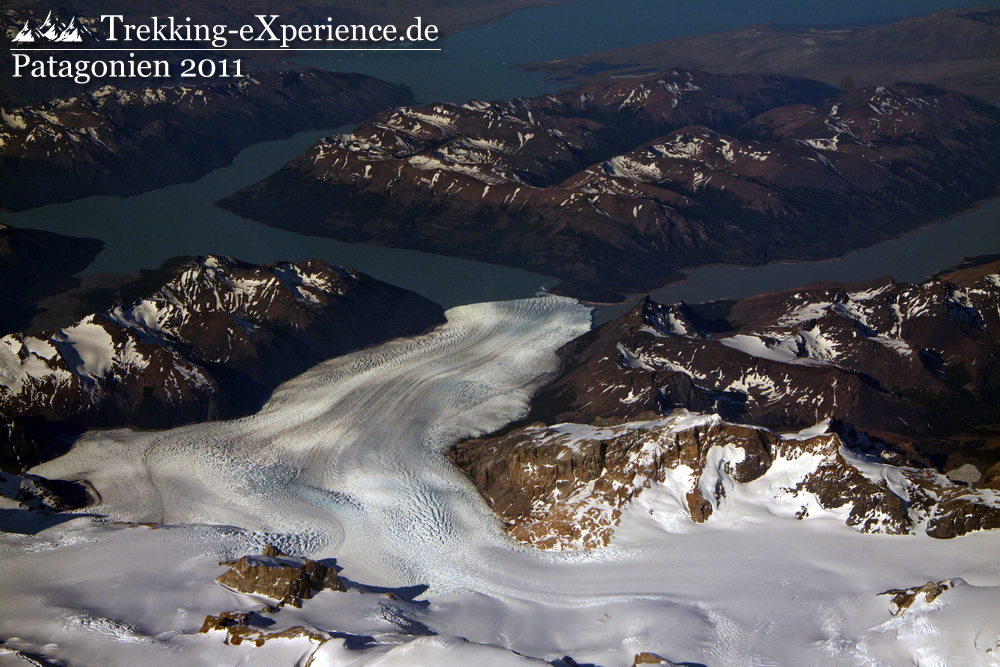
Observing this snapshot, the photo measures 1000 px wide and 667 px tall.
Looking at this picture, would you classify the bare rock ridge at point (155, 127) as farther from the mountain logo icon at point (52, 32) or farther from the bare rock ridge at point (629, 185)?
the mountain logo icon at point (52, 32)

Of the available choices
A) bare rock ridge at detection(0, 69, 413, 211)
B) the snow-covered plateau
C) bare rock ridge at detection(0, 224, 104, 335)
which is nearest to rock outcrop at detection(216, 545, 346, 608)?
the snow-covered plateau

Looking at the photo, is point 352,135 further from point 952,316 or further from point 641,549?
point 641,549

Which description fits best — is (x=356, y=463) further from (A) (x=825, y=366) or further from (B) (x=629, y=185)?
(B) (x=629, y=185)

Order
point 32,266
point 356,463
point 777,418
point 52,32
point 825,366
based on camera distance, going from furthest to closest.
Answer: point 52,32 < point 32,266 < point 825,366 < point 777,418 < point 356,463

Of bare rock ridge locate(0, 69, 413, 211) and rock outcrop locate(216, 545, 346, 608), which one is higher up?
bare rock ridge locate(0, 69, 413, 211)

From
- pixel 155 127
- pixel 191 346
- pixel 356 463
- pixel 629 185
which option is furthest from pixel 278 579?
pixel 155 127

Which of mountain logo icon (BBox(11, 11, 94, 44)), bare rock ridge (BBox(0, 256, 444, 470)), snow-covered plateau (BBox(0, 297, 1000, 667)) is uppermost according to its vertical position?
mountain logo icon (BBox(11, 11, 94, 44))

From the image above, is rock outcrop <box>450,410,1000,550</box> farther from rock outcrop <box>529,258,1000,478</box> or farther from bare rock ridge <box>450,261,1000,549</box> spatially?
rock outcrop <box>529,258,1000,478</box>

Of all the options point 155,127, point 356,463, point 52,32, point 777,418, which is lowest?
point 777,418
